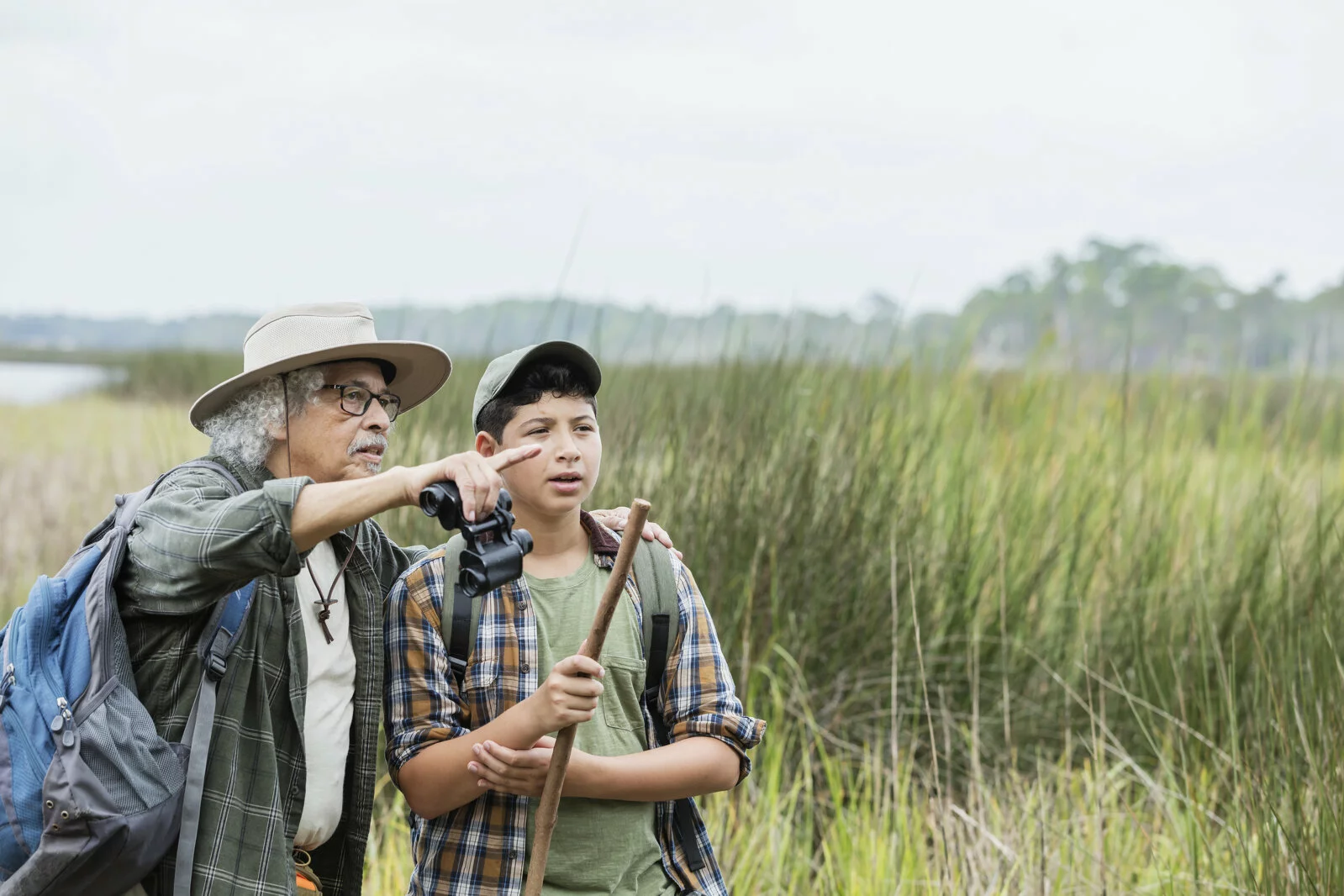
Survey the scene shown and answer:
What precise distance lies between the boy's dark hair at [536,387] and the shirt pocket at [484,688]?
445 mm

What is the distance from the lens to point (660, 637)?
2.39m

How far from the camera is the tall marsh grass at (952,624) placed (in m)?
3.99

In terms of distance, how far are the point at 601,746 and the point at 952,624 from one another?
129 inches

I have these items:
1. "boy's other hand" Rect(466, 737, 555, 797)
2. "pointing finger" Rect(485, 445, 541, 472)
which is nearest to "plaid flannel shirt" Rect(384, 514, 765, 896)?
"boy's other hand" Rect(466, 737, 555, 797)

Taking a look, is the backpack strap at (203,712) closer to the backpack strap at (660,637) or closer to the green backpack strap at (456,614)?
the green backpack strap at (456,614)

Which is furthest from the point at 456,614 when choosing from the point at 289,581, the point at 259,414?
the point at 259,414

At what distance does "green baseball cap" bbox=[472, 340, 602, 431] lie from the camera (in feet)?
7.65

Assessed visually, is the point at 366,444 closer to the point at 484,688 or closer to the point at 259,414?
the point at 259,414

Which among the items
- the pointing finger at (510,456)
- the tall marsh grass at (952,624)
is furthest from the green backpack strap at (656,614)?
the tall marsh grass at (952,624)

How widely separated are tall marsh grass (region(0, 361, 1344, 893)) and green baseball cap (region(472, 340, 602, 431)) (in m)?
1.74

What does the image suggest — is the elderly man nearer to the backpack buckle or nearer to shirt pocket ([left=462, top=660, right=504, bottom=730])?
the backpack buckle

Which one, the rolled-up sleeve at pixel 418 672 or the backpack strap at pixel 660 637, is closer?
the rolled-up sleeve at pixel 418 672

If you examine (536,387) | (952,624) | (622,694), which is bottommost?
(952,624)

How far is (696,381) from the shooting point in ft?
18.4
